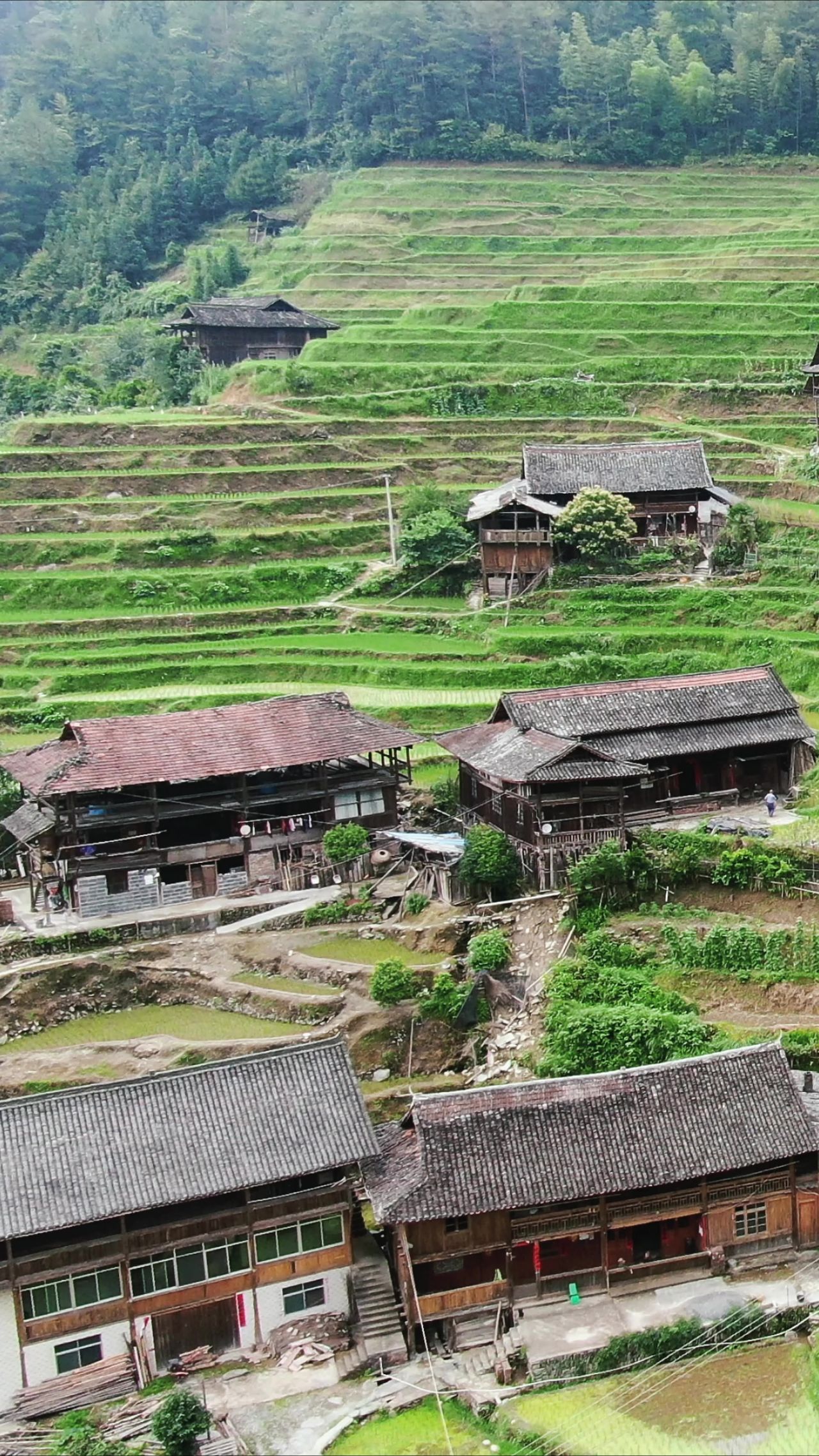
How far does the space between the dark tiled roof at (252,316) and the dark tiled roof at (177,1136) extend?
168 ft

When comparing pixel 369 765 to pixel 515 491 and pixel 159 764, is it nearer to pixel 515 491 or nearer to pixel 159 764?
pixel 159 764

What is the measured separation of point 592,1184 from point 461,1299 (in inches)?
109

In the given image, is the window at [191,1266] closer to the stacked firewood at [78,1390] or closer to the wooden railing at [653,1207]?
the stacked firewood at [78,1390]

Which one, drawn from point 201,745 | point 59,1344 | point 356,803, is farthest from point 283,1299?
point 356,803

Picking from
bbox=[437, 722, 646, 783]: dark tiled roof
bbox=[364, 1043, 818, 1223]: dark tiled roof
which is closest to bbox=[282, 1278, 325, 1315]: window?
bbox=[364, 1043, 818, 1223]: dark tiled roof

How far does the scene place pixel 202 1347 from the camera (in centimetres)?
2378

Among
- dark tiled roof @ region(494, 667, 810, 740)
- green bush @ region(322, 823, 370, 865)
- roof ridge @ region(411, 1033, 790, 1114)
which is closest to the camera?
roof ridge @ region(411, 1033, 790, 1114)

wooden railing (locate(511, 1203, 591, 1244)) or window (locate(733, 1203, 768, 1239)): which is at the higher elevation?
wooden railing (locate(511, 1203, 591, 1244))

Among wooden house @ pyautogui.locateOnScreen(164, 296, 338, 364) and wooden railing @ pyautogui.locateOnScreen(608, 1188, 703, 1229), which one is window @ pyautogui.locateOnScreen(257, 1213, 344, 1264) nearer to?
wooden railing @ pyautogui.locateOnScreen(608, 1188, 703, 1229)

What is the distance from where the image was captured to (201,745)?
1380 inches

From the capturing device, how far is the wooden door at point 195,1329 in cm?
2364

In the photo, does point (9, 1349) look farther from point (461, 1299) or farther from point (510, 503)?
point (510, 503)

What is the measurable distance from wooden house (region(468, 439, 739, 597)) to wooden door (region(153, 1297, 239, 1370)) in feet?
97.9

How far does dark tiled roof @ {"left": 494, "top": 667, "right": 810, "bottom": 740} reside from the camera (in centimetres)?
3484
